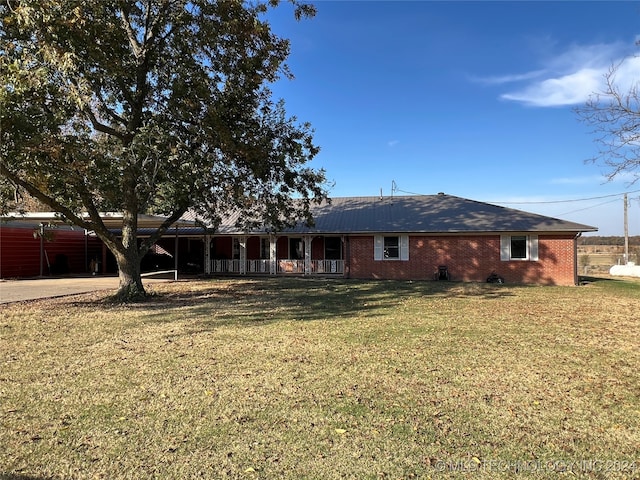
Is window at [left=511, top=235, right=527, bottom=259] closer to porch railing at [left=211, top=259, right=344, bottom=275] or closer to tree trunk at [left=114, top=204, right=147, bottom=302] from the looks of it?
porch railing at [left=211, top=259, right=344, bottom=275]

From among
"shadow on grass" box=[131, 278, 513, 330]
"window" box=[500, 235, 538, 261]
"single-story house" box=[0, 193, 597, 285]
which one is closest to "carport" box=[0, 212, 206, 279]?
"single-story house" box=[0, 193, 597, 285]

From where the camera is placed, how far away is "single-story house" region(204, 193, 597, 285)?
65.9 feet

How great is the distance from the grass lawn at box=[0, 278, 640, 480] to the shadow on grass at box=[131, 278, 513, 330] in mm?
377

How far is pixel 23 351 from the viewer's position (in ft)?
22.7

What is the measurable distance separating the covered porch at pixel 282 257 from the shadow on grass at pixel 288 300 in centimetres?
366

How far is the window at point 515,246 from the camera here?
20.3m

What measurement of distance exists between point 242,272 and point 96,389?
18950 mm

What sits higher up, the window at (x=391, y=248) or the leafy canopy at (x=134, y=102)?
the leafy canopy at (x=134, y=102)

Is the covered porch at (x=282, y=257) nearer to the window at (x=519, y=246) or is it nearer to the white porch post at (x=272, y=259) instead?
the white porch post at (x=272, y=259)

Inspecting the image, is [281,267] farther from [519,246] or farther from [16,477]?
[16,477]

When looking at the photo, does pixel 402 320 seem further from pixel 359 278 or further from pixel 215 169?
pixel 359 278

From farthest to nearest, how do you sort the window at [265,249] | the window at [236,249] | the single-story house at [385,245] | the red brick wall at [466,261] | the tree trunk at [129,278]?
the window at [236,249]
the window at [265,249]
the single-story house at [385,245]
the red brick wall at [466,261]
the tree trunk at [129,278]

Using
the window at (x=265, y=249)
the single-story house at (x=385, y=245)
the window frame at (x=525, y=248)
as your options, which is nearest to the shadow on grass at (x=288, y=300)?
the single-story house at (x=385, y=245)

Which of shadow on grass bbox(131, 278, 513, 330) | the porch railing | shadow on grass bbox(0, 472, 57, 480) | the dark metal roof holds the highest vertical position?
the dark metal roof
